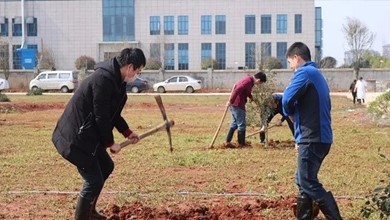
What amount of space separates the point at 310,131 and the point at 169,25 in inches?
2824

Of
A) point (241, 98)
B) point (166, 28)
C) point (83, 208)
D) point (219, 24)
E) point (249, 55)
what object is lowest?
point (83, 208)

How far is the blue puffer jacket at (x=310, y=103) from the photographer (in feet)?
21.7

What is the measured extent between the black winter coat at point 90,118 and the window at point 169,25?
7124 cm

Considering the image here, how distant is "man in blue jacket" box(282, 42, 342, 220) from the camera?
6.58 meters

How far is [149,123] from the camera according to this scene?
829 inches

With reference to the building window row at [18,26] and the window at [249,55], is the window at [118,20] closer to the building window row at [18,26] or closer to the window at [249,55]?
the building window row at [18,26]

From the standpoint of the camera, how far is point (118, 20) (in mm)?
78062

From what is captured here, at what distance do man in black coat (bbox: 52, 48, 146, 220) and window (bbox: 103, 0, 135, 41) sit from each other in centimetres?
7191

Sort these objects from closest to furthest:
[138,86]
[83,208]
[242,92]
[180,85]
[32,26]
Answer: [83,208] < [242,92] < [138,86] < [180,85] < [32,26]

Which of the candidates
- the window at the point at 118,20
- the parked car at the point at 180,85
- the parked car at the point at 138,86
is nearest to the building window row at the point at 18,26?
the window at the point at 118,20

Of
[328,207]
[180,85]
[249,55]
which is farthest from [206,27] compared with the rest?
[328,207]

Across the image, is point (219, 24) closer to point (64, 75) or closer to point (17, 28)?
point (17, 28)

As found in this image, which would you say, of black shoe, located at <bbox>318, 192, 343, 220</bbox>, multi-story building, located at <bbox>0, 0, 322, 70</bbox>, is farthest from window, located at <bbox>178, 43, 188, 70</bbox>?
black shoe, located at <bbox>318, 192, 343, 220</bbox>

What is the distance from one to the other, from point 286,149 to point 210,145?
1.59 meters
